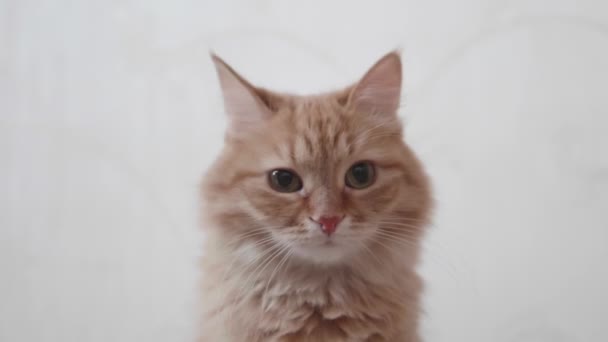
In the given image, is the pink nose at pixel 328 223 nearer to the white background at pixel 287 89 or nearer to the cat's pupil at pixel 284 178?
the cat's pupil at pixel 284 178

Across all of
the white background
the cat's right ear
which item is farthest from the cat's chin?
the white background

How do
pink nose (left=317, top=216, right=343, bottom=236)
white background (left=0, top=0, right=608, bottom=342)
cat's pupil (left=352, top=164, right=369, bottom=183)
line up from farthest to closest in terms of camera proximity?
white background (left=0, top=0, right=608, bottom=342)
cat's pupil (left=352, top=164, right=369, bottom=183)
pink nose (left=317, top=216, right=343, bottom=236)

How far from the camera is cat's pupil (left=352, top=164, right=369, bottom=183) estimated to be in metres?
1.12

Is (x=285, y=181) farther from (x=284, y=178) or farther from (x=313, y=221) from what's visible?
(x=313, y=221)

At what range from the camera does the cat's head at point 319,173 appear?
106cm

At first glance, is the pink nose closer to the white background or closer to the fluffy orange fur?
the fluffy orange fur

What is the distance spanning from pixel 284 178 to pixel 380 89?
10.6 inches

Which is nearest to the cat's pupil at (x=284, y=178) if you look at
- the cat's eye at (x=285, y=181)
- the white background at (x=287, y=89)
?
the cat's eye at (x=285, y=181)

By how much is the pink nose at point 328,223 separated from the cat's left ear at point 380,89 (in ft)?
0.89

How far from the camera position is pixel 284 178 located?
111 centimetres

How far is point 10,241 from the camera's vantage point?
154 centimetres

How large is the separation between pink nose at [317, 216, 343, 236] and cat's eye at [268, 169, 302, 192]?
10cm

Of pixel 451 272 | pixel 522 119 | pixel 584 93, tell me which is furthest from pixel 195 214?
pixel 584 93

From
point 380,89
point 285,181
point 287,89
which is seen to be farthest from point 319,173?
point 287,89
